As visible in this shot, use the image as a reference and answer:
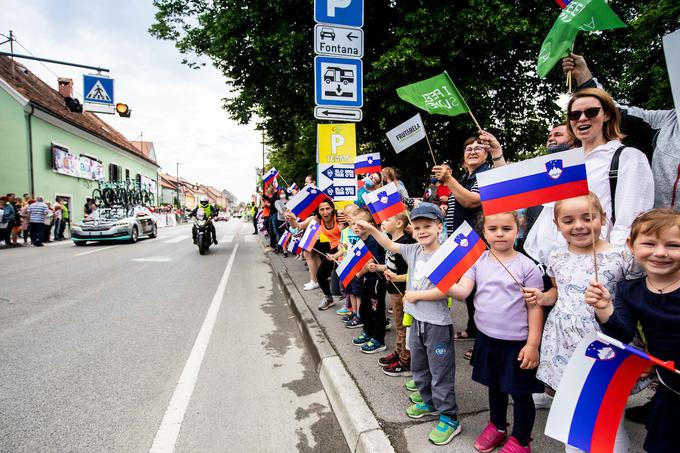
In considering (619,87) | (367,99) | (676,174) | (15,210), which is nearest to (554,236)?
(676,174)

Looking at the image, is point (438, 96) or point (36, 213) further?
point (36, 213)

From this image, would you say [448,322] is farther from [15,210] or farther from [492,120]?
[15,210]

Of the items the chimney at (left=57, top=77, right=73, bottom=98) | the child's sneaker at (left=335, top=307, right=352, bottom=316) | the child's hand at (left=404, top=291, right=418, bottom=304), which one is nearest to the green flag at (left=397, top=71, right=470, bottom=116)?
the child's hand at (left=404, top=291, right=418, bottom=304)

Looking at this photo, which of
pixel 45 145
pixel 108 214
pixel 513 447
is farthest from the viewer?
pixel 45 145

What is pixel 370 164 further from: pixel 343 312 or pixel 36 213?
pixel 36 213

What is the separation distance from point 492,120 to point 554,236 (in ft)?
33.1

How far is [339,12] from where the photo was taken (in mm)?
5230

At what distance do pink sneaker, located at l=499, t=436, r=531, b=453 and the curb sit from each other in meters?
0.66

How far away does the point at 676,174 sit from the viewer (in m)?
2.08

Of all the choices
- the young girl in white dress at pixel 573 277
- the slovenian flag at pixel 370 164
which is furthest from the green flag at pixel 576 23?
the slovenian flag at pixel 370 164

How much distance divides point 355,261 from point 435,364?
4.83ft

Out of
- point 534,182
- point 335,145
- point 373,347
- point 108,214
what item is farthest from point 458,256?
point 108,214

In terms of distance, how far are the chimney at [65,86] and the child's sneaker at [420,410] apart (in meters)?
38.9

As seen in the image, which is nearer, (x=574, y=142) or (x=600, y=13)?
(x=574, y=142)
